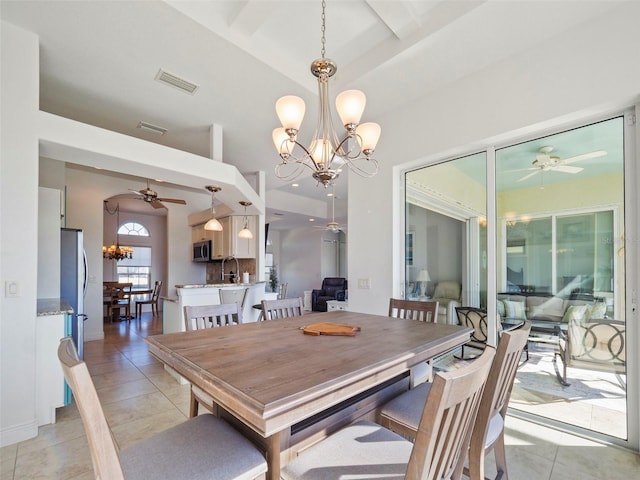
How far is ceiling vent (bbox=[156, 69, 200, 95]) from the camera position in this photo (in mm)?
2768

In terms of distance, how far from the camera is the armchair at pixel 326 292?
9141 mm

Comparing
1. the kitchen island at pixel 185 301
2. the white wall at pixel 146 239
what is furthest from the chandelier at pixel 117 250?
the kitchen island at pixel 185 301

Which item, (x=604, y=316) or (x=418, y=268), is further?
(x=418, y=268)

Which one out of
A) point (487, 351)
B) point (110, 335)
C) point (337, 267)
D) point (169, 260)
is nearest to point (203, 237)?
point (169, 260)

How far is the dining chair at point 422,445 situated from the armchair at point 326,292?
770cm

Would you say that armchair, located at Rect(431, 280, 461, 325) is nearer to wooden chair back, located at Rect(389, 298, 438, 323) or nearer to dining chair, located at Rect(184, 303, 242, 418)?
wooden chair back, located at Rect(389, 298, 438, 323)

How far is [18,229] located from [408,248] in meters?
3.45

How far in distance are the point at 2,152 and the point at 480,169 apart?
3896 mm

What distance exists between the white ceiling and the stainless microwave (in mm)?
3834

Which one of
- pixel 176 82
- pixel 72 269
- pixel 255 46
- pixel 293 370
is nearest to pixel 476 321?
pixel 293 370

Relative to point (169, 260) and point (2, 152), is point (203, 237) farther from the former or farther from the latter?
point (2, 152)

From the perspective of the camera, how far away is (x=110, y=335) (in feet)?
19.6

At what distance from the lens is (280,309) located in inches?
105

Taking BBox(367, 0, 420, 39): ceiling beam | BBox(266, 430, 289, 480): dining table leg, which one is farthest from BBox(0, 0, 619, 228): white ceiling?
BBox(266, 430, 289, 480): dining table leg
